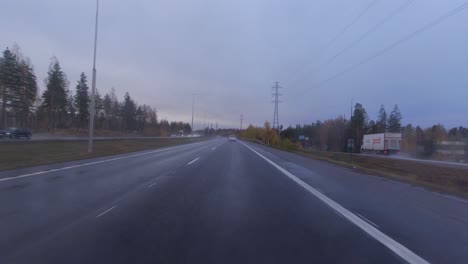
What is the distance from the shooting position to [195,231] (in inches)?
305

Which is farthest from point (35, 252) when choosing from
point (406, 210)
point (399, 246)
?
point (406, 210)

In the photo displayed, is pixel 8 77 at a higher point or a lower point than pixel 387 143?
higher

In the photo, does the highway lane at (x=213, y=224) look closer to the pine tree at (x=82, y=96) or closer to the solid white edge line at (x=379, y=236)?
the solid white edge line at (x=379, y=236)

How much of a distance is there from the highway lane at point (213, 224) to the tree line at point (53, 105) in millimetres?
59345

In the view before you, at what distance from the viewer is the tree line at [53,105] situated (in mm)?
66562

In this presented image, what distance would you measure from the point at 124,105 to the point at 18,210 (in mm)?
128455

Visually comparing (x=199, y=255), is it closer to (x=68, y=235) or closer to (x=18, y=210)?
(x=68, y=235)

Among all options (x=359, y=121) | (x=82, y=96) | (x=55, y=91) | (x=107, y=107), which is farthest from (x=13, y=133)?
(x=359, y=121)

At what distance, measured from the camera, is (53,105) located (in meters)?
84.8

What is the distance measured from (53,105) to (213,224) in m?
84.5

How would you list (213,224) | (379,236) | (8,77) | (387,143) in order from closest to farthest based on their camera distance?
(379,236) → (213,224) → (8,77) → (387,143)

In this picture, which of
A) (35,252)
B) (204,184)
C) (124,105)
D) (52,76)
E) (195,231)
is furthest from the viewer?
(124,105)

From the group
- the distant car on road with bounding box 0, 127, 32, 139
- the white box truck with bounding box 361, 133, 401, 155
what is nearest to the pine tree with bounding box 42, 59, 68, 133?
the distant car on road with bounding box 0, 127, 32, 139

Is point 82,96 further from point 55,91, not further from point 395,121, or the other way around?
point 395,121
